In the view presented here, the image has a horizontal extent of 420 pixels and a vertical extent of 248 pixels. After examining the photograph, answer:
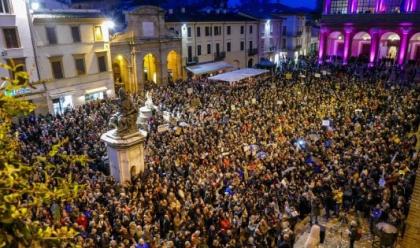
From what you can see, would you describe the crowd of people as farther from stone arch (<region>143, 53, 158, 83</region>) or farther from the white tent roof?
stone arch (<region>143, 53, 158, 83</region>)

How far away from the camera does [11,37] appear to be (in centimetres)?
2498

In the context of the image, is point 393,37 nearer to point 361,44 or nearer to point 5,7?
A: point 361,44

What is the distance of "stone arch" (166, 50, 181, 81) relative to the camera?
40281 millimetres

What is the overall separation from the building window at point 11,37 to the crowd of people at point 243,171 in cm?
681

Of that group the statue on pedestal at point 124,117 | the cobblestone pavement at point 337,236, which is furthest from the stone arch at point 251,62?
the cobblestone pavement at point 337,236

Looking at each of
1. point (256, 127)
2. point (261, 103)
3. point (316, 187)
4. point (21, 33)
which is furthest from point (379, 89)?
point (21, 33)

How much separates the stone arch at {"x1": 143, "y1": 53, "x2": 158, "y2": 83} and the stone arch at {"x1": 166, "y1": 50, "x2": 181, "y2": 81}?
2.00 m

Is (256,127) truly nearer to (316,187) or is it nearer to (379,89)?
(316,187)

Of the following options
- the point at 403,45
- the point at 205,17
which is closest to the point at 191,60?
the point at 205,17

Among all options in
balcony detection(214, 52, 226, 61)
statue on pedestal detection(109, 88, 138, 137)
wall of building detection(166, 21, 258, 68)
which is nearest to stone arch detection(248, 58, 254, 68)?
wall of building detection(166, 21, 258, 68)

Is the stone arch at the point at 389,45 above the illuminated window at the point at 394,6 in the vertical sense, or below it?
below

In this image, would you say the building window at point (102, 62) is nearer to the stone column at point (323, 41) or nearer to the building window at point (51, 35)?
the building window at point (51, 35)

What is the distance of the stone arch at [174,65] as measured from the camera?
132ft

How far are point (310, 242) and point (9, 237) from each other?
944 cm
